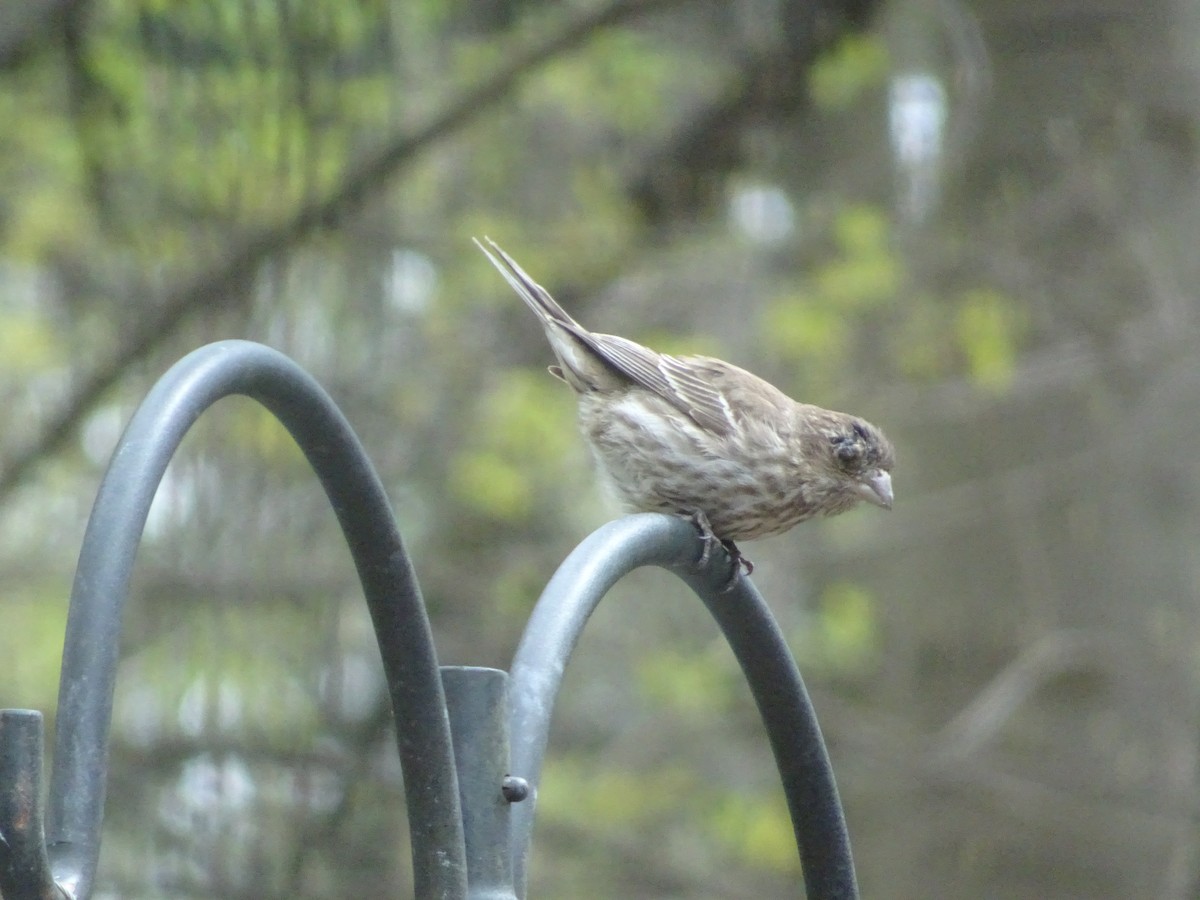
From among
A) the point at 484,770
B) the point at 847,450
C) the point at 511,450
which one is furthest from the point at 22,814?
the point at 511,450

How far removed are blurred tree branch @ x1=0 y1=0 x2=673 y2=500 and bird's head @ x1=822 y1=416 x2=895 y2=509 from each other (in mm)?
2735

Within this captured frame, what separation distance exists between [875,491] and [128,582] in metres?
3.40

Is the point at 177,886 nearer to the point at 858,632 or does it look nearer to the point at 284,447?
the point at 284,447

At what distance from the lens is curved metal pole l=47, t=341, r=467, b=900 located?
1.65 m

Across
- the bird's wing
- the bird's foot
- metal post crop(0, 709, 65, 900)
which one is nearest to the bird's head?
the bird's wing

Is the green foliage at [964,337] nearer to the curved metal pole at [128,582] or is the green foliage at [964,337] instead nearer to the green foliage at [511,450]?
the green foliage at [511,450]

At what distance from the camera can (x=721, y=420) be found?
4840mm

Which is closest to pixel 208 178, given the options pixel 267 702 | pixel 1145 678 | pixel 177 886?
pixel 267 702

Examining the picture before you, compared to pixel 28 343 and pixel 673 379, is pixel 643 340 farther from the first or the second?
pixel 673 379

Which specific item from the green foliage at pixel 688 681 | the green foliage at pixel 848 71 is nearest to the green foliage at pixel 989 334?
the green foliage at pixel 848 71

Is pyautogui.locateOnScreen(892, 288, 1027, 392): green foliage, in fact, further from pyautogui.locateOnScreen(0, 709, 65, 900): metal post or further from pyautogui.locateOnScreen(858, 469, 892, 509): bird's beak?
pyautogui.locateOnScreen(0, 709, 65, 900): metal post

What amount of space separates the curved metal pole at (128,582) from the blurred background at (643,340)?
3631mm

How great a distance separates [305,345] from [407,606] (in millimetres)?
4331

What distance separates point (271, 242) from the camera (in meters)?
6.41
